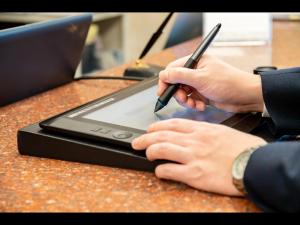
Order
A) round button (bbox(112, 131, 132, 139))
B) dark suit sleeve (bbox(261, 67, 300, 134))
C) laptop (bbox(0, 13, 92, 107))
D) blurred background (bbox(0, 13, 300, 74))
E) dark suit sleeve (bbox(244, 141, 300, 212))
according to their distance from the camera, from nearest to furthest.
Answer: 1. dark suit sleeve (bbox(244, 141, 300, 212))
2. round button (bbox(112, 131, 132, 139))
3. dark suit sleeve (bbox(261, 67, 300, 134))
4. laptop (bbox(0, 13, 92, 107))
5. blurred background (bbox(0, 13, 300, 74))

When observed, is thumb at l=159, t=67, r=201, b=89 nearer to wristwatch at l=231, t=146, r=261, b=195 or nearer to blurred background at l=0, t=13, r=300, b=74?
wristwatch at l=231, t=146, r=261, b=195

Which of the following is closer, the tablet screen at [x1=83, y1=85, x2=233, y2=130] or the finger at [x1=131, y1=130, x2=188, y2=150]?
the finger at [x1=131, y1=130, x2=188, y2=150]

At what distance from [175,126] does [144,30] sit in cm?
264

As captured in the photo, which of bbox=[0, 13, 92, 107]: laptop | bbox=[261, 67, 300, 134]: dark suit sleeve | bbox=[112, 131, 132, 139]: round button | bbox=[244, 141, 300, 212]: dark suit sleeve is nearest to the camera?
bbox=[244, 141, 300, 212]: dark suit sleeve

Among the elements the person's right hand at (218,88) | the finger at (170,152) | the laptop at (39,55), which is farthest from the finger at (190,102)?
the laptop at (39,55)

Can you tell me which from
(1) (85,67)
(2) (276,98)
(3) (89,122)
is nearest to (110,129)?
(3) (89,122)

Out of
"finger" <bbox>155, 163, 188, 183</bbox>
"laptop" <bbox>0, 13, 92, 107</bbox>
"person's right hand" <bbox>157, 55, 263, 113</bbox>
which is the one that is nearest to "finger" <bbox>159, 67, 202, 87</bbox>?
"person's right hand" <bbox>157, 55, 263, 113</bbox>

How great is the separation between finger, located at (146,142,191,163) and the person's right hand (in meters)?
0.20

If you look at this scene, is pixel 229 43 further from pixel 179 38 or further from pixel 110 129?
pixel 110 129

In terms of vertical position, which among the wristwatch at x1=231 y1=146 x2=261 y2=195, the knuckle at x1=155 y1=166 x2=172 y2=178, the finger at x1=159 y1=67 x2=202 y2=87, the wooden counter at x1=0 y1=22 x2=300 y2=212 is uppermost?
the finger at x1=159 y1=67 x2=202 y2=87

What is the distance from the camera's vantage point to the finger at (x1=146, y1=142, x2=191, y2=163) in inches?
26.9

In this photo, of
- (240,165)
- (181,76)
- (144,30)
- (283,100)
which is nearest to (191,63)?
(181,76)

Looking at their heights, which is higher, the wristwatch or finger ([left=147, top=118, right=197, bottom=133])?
finger ([left=147, top=118, right=197, bottom=133])
